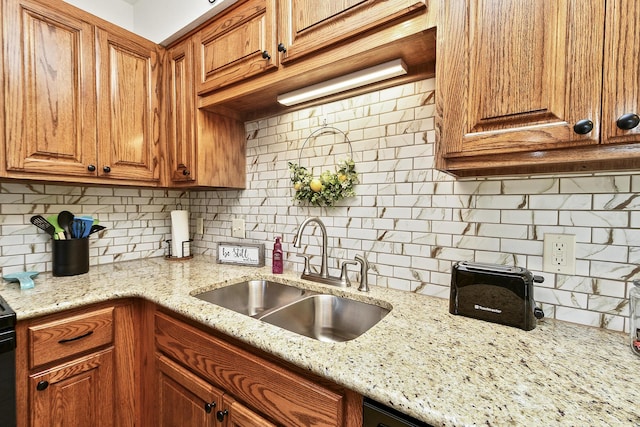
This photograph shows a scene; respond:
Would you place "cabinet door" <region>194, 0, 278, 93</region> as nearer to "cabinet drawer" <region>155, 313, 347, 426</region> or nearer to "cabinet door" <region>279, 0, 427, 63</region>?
"cabinet door" <region>279, 0, 427, 63</region>

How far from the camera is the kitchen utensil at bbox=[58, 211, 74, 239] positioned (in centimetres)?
159

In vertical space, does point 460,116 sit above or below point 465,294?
above

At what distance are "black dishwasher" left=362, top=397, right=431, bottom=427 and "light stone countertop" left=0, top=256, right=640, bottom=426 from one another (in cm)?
6

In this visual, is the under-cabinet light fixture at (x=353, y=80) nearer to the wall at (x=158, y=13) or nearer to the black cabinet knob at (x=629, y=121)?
the wall at (x=158, y=13)

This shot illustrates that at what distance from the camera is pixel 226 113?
1793 mm

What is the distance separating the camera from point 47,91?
1396 millimetres

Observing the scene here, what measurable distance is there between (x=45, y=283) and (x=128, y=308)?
458 millimetres

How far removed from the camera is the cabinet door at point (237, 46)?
128 centimetres

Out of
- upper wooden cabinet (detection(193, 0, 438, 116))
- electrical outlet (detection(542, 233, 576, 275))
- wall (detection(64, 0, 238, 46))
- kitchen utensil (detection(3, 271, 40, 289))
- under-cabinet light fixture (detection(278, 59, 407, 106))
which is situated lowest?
kitchen utensil (detection(3, 271, 40, 289))

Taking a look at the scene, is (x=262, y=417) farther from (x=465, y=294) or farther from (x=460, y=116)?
(x=460, y=116)

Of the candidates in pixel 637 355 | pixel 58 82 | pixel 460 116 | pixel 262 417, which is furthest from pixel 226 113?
pixel 637 355

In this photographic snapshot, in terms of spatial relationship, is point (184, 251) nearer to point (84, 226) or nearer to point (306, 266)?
point (84, 226)

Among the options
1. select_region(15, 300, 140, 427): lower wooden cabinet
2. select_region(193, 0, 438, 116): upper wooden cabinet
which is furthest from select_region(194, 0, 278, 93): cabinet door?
select_region(15, 300, 140, 427): lower wooden cabinet

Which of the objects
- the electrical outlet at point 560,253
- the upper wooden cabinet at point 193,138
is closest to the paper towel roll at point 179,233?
the upper wooden cabinet at point 193,138
